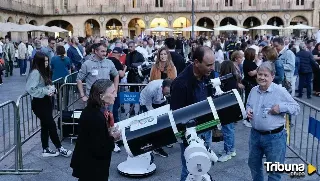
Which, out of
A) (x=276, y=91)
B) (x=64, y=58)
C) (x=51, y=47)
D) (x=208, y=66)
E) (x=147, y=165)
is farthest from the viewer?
(x=51, y=47)

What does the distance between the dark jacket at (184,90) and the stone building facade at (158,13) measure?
39134mm

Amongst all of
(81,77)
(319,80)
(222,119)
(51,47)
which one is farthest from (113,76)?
(319,80)

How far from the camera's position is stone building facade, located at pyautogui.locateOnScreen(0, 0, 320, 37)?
4256cm

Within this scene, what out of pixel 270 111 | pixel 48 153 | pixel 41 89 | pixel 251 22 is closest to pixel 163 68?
pixel 41 89

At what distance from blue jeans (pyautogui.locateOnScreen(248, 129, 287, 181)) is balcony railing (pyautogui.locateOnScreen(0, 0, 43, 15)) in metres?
32.9

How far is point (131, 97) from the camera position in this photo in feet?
23.8

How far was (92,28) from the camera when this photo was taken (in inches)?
1868

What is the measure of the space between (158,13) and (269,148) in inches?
1604

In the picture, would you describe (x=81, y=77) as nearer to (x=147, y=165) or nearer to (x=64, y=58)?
(x=147, y=165)

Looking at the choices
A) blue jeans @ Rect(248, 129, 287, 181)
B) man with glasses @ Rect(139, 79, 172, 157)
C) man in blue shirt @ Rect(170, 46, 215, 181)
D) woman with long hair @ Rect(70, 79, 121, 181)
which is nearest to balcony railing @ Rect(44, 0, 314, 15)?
man with glasses @ Rect(139, 79, 172, 157)

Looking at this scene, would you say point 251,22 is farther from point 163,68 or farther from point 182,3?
point 163,68

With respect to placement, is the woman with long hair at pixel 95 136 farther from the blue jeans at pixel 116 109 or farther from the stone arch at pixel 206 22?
the stone arch at pixel 206 22

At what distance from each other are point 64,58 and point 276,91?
643 centimetres

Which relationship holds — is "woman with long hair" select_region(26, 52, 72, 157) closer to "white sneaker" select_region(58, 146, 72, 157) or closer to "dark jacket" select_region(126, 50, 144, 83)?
"white sneaker" select_region(58, 146, 72, 157)
